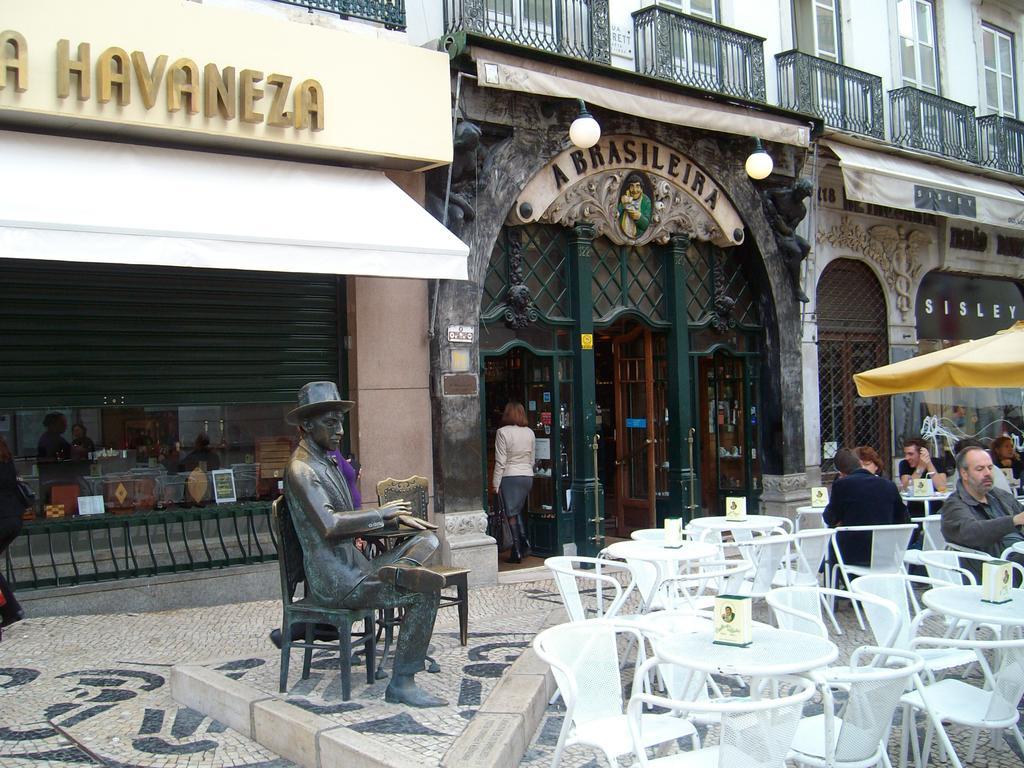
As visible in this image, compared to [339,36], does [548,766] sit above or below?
below

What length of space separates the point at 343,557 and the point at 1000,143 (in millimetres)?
15194

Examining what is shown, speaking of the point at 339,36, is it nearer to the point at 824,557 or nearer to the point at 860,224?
the point at 824,557

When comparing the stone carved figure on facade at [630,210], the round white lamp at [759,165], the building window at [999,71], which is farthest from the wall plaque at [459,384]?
the building window at [999,71]

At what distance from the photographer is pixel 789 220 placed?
12633 mm

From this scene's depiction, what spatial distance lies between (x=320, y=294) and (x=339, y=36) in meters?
2.24

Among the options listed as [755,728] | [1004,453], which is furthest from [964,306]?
[755,728]

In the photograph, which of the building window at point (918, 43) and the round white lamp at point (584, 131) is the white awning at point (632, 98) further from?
the building window at point (918, 43)

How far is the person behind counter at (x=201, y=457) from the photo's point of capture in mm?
8500

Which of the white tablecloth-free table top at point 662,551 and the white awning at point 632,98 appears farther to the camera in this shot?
the white awning at point 632,98

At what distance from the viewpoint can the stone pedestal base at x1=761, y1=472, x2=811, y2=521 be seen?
12.6 meters

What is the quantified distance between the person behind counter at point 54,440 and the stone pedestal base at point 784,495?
8.34 meters

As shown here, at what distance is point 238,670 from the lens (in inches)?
228

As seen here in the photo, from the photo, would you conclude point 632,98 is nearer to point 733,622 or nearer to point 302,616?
point 302,616

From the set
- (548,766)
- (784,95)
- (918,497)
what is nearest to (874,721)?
(548,766)
